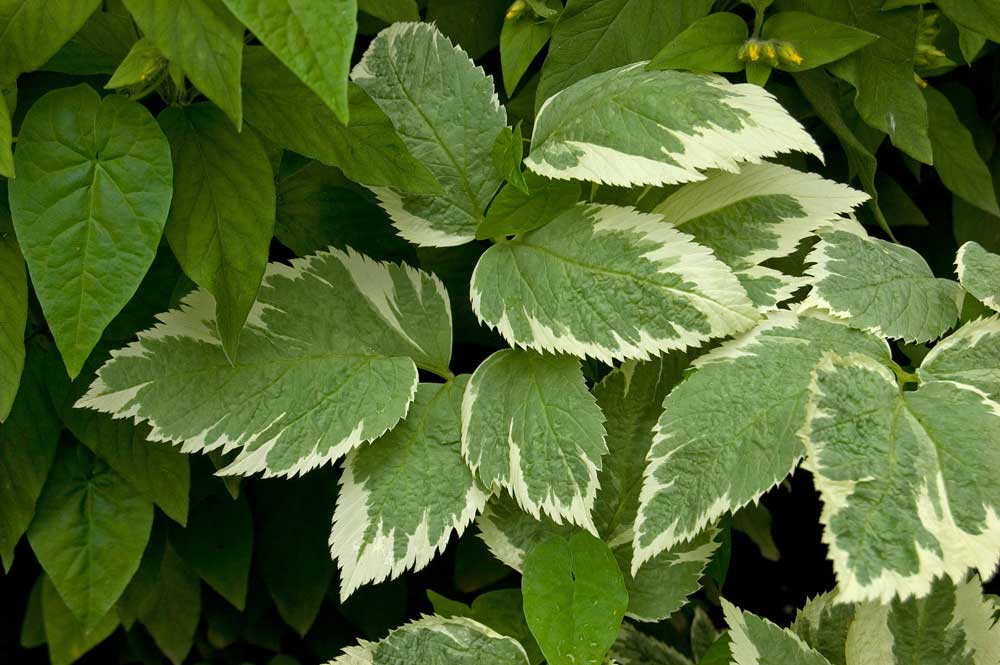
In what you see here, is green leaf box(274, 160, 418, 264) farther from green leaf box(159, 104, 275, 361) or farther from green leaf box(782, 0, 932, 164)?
green leaf box(782, 0, 932, 164)

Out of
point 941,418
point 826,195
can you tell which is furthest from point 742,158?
point 941,418

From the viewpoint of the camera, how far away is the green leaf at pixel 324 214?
2.93 feet

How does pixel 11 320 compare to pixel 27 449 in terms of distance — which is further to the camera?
pixel 27 449

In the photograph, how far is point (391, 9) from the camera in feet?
2.82

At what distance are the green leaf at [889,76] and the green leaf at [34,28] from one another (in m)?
0.65

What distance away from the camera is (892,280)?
0.77m

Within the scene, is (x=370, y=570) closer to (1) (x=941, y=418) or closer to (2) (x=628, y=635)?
(2) (x=628, y=635)

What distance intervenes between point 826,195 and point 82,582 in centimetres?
Result: 78

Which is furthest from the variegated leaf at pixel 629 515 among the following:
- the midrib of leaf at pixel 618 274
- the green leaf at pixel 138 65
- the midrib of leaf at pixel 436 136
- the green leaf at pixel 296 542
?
the green leaf at pixel 138 65

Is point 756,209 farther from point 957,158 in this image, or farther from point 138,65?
point 138,65

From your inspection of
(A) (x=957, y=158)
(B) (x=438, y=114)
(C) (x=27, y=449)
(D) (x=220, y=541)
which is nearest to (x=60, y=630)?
(D) (x=220, y=541)

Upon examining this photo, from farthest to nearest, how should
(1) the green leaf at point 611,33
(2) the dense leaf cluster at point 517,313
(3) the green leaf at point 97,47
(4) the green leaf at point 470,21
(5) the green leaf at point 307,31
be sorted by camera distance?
(4) the green leaf at point 470,21 → (1) the green leaf at point 611,33 → (3) the green leaf at point 97,47 → (2) the dense leaf cluster at point 517,313 → (5) the green leaf at point 307,31

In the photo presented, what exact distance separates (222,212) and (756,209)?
0.44 meters

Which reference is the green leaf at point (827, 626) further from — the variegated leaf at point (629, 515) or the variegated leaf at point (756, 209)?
the variegated leaf at point (756, 209)
